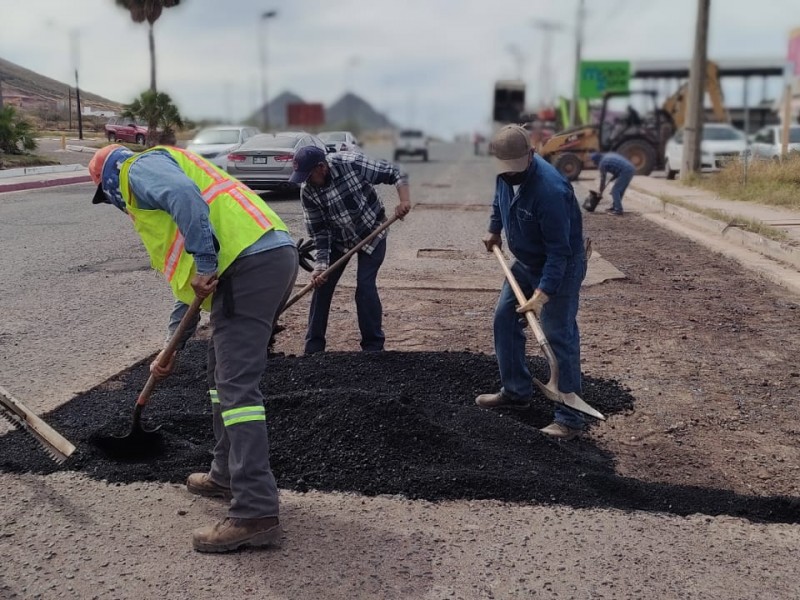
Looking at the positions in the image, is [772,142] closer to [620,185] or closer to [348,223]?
[620,185]

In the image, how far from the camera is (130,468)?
4.03 metres

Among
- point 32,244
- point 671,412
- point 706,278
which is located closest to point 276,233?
point 671,412

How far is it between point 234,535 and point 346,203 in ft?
10.1

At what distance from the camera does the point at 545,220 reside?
4453 mm

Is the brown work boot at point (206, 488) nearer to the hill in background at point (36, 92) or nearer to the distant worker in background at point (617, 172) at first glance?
the hill in background at point (36, 92)

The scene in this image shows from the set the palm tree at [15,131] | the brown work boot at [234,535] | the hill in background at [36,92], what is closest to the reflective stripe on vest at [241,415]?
the brown work boot at [234,535]

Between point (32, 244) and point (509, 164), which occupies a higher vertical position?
point (509, 164)

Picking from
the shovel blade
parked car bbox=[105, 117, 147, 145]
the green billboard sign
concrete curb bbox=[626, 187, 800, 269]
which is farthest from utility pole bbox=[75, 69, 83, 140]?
the green billboard sign

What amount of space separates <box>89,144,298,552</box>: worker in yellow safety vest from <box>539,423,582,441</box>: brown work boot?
1.81 m

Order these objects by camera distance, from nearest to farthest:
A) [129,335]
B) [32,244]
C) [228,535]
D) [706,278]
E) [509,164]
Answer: [228,535] → [509,164] → [129,335] → [706,278] → [32,244]

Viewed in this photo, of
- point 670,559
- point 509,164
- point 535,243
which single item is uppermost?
point 509,164

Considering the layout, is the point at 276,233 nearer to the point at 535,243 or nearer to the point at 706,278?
the point at 535,243

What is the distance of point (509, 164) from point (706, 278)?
6.00m

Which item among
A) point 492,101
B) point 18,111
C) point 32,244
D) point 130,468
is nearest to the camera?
point 130,468
